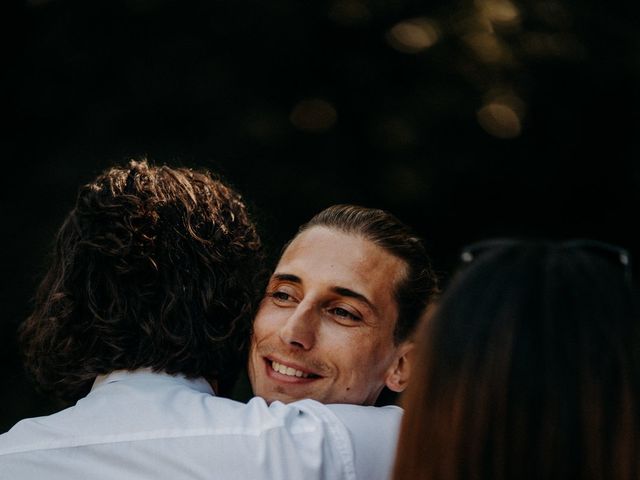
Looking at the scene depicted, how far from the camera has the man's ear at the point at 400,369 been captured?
2.96 meters

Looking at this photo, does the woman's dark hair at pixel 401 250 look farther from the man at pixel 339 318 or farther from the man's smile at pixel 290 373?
the man's smile at pixel 290 373

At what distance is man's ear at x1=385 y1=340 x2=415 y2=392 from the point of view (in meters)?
2.96

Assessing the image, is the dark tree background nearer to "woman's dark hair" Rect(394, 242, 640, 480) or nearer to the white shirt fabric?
the white shirt fabric

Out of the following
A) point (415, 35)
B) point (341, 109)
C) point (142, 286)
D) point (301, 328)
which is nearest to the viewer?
point (142, 286)

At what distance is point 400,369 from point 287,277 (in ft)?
1.44

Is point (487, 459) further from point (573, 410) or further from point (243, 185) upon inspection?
point (243, 185)

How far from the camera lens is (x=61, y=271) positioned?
2676mm

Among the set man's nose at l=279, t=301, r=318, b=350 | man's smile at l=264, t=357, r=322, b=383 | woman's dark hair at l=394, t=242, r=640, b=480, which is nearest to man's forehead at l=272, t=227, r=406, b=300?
man's nose at l=279, t=301, r=318, b=350

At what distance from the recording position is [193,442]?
2.17m

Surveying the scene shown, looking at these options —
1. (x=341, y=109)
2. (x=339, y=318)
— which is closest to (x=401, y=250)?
(x=339, y=318)

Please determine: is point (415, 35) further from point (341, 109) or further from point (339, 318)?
point (339, 318)

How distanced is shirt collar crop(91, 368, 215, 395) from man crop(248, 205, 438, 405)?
0.37 m

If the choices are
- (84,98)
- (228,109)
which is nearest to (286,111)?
(228,109)

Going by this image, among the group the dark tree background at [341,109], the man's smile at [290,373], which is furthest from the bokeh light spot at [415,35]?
the man's smile at [290,373]
